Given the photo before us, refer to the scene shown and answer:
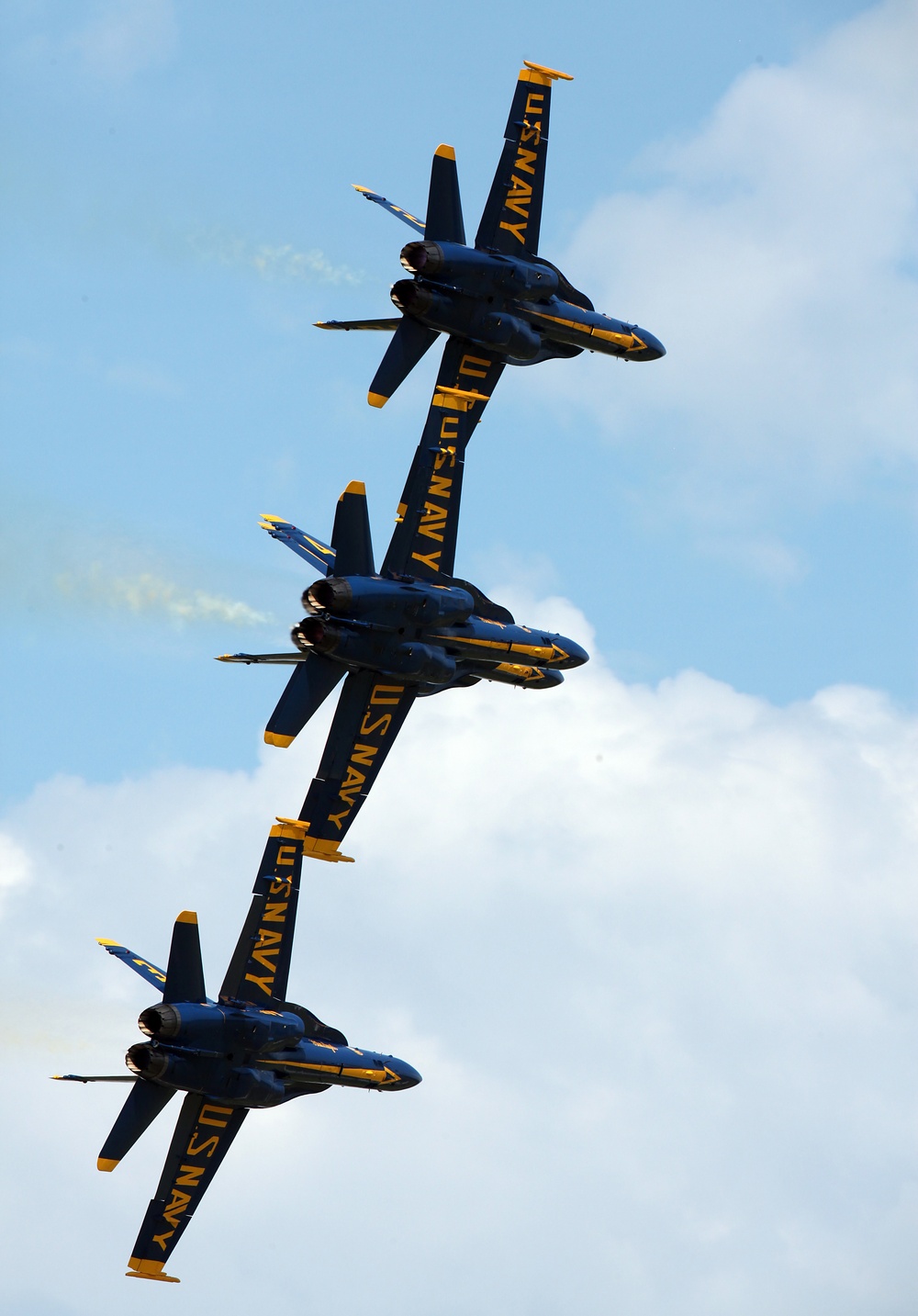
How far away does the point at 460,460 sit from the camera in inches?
4766

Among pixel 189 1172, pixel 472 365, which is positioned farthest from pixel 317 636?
pixel 189 1172

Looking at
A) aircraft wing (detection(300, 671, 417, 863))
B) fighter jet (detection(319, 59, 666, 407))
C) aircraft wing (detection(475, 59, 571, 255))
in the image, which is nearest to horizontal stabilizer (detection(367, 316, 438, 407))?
fighter jet (detection(319, 59, 666, 407))

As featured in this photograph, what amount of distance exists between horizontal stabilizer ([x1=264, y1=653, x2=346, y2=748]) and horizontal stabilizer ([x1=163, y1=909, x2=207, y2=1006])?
19.5 feet

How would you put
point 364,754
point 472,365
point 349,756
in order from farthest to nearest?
1. point 472,365
2. point 364,754
3. point 349,756

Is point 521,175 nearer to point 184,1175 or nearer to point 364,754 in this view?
point 364,754

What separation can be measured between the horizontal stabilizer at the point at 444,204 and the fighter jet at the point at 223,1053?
18007 mm

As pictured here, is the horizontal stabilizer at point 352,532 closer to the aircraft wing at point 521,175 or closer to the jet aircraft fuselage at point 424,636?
the jet aircraft fuselage at point 424,636

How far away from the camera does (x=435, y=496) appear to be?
120 m

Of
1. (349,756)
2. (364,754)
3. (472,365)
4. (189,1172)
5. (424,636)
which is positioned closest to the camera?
(424,636)

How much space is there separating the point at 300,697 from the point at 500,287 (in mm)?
14100

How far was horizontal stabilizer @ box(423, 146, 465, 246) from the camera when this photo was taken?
4722 inches

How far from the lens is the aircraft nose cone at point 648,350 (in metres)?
125

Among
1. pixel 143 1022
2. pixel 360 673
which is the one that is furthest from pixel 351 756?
pixel 143 1022

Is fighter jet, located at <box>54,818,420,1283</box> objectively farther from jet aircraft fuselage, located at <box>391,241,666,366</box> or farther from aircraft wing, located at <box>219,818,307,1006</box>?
jet aircraft fuselage, located at <box>391,241,666,366</box>
